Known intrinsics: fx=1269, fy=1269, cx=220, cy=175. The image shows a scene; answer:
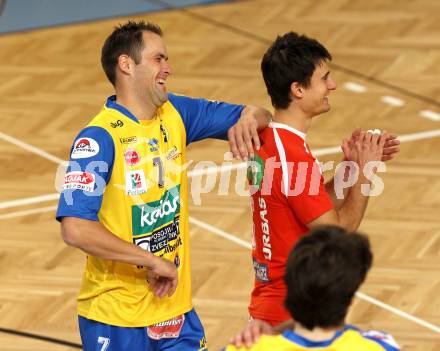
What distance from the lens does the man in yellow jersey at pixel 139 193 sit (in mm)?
5301

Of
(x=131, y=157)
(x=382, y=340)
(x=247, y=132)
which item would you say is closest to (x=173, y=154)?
(x=131, y=157)

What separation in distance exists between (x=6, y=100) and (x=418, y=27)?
4.49 metres

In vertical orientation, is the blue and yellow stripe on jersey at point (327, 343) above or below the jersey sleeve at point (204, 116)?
below

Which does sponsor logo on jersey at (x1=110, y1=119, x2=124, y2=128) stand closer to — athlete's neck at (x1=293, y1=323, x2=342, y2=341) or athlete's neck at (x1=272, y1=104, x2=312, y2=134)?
athlete's neck at (x1=272, y1=104, x2=312, y2=134)

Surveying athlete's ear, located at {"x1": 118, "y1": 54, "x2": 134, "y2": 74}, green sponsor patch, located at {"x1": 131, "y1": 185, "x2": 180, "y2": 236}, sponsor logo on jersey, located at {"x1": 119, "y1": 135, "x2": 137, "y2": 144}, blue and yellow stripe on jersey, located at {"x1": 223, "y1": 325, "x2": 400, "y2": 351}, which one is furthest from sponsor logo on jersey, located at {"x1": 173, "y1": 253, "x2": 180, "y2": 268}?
blue and yellow stripe on jersey, located at {"x1": 223, "y1": 325, "x2": 400, "y2": 351}

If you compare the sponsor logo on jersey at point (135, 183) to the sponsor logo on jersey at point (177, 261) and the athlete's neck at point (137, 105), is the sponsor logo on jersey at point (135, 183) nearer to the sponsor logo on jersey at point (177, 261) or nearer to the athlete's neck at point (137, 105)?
the athlete's neck at point (137, 105)

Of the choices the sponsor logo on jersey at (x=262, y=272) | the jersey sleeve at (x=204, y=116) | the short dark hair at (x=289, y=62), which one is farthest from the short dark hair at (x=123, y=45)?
the sponsor logo on jersey at (x=262, y=272)

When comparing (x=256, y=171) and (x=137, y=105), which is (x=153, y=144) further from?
(x=256, y=171)

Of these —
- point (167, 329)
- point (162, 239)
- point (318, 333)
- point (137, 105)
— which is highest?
point (137, 105)

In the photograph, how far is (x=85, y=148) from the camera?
17.2 ft

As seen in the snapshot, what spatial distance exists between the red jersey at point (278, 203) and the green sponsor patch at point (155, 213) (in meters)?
0.35

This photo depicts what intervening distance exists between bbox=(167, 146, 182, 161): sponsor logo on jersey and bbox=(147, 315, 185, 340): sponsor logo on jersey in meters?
0.71

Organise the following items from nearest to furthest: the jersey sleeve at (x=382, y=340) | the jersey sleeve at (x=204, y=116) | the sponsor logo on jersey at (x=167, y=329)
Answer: the jersey sleeve at (x=382, y=340) < the sponsor logo on jersey at (x=167, y=329) < the jersey sleeve at (x=204, y=116)

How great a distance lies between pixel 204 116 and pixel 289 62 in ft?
1.75
